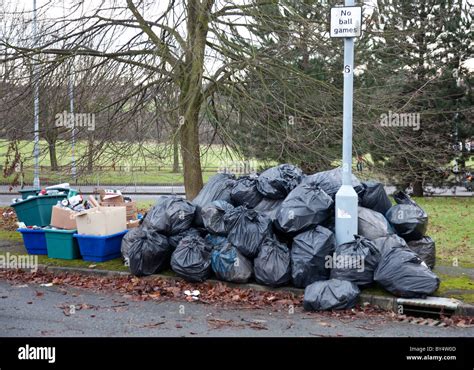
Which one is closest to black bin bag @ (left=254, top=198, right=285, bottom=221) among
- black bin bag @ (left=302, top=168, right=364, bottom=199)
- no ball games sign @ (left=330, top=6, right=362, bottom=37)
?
black bin bag @ (left=302, top=168, right=364, bottom=199)

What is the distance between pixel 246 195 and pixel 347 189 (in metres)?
1.55

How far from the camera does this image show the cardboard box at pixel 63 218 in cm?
850

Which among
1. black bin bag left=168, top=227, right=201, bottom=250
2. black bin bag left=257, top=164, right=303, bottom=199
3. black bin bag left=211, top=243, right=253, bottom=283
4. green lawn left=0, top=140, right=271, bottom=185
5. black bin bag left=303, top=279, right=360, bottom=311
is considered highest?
green lawn left=0, top=140, right=271, bottom=185

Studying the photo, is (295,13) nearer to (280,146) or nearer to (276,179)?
(280,146)

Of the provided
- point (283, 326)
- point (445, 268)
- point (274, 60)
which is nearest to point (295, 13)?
point (274, 60)

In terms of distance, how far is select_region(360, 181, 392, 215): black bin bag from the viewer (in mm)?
7621

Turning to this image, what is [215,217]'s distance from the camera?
7.40m

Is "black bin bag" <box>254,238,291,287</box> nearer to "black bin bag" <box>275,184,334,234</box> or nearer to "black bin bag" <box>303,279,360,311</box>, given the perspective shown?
"black bin bag" <box>275,184,334,234</box>

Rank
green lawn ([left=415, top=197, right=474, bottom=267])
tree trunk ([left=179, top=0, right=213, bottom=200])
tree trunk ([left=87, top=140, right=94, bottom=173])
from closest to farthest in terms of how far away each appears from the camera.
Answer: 1. green lawn ([left=415, top=197, right=474, bottom=267])
2. tree trunk ([left=179, top=0, right=213, bottom=200])
3. tree trunk ([left=87, top=140, right=94, bottom=173])

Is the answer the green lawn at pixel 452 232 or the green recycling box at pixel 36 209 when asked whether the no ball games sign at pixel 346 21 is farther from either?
the green recycling box at pixel 36 209

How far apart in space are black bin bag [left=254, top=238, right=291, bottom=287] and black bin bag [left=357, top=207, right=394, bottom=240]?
1009 millimetres

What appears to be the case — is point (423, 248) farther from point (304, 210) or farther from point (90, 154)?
point (90, 154)

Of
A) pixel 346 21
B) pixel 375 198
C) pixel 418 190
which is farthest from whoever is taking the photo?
pixel 418 190

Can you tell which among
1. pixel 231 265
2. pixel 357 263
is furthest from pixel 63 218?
pixel 357 263
